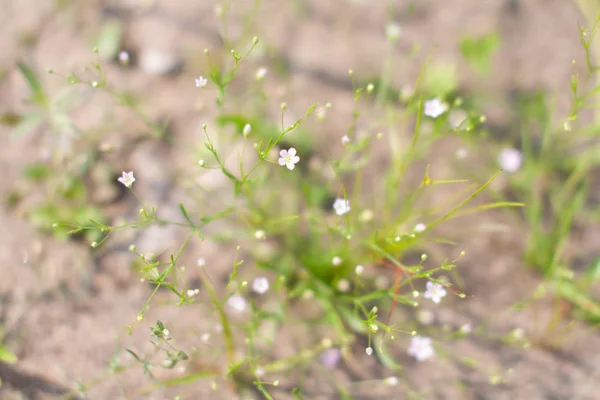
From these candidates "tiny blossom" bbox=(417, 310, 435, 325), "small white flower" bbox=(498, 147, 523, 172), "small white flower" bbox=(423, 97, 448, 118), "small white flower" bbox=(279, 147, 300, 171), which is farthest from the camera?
"small white flower" bbox=(498, 147, 523, 172)

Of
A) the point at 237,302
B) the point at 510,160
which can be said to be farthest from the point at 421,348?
the point at 510,160

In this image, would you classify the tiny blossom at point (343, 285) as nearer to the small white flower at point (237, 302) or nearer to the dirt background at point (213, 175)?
the dirt background at point (213, 175)

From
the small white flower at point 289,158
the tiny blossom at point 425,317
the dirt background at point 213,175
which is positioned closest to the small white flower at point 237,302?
the dirt background at point 213,175

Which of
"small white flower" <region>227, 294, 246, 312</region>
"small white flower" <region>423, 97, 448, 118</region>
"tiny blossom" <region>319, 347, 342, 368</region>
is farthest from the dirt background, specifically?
"small white flower" <region>423, 97, 448, 118</region>

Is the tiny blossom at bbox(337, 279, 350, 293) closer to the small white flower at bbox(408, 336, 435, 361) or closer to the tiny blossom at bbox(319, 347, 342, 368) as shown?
the tiny blossom at bbox(319, 347, 342, 368)

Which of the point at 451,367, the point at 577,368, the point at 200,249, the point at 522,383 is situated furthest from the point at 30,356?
the point at 577,368
